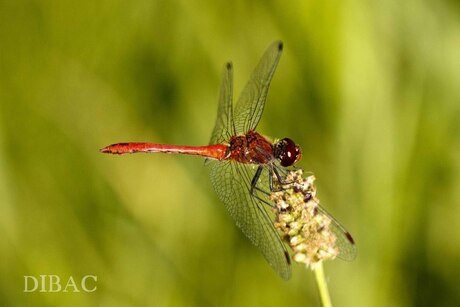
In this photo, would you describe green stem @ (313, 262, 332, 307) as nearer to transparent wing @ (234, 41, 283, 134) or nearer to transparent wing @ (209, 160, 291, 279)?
transparent wing @ (209, 160, 291, 279)

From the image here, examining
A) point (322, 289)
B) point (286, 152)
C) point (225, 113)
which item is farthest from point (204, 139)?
point (322, 289)

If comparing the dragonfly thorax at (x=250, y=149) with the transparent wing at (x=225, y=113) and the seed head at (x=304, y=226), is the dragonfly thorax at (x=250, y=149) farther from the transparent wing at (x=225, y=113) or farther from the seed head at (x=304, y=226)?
the seed head at (x=304, y=226)

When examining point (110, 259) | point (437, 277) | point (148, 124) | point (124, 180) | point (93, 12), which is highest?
point (93, 12)

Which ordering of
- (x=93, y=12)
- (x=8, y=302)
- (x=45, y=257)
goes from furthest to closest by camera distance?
(x=93, y=12)
(x=45, y=257)
(x=8, y=302)

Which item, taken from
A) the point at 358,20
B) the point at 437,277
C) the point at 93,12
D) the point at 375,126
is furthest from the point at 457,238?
the point at 93,12

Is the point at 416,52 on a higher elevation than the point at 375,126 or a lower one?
higher

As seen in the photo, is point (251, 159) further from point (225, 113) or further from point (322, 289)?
point (322, 289)

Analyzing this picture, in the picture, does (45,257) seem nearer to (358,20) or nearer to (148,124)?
(148,124)

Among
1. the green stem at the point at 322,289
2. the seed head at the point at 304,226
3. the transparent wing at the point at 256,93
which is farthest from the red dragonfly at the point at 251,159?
the green stem at the point at 322,289
